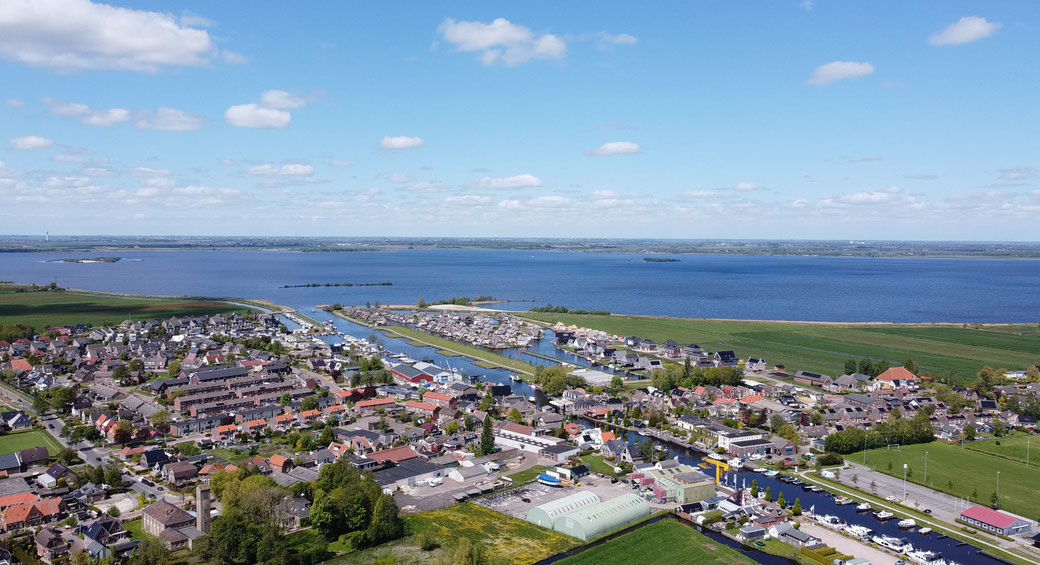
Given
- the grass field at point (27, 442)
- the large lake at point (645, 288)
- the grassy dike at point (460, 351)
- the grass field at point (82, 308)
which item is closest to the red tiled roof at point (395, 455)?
the grass field at point (27, 442)

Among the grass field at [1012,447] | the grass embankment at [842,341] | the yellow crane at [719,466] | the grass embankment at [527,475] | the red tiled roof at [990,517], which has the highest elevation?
the grass embankment at [842,341]

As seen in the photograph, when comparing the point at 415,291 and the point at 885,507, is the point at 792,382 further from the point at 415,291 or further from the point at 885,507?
the point at 415,291

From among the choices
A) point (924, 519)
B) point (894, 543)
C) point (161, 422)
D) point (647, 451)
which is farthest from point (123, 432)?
point (924, 519)

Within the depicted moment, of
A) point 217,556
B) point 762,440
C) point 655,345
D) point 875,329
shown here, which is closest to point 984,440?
point 762,440

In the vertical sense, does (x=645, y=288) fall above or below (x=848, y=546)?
above

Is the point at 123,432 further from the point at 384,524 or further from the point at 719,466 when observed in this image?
the point at 719,466

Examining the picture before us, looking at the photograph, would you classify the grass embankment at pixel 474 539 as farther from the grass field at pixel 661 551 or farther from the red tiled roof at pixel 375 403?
the red tiled roof at pixel 375 403
